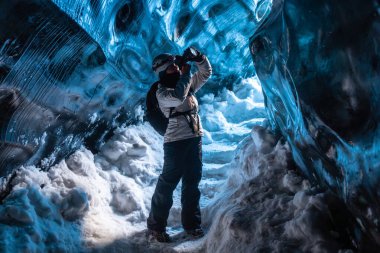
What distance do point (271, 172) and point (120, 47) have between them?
280 cm

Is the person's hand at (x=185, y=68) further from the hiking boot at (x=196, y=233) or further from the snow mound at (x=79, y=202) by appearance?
the snow mound at (x=79, y=202)

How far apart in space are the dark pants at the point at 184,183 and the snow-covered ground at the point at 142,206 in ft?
0.73

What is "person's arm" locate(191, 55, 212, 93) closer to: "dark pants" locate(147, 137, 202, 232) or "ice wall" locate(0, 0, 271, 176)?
"dark pants" locate(147, 137, 202, 232)

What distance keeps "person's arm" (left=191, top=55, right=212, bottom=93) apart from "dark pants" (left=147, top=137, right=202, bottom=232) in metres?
0.58

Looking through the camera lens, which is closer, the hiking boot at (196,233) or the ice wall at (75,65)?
the ice wall at (75,65)

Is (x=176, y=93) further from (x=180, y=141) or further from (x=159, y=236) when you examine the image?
(x=159, y=236)

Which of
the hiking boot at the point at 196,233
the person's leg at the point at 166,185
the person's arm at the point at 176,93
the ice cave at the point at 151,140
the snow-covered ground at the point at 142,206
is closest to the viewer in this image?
the ice cave at the point at 151,140

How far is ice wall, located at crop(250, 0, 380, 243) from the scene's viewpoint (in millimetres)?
1775

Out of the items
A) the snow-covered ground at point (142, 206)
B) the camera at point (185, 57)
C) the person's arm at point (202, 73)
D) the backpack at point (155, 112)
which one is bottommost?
the snow-covered ground at point (142, 206)

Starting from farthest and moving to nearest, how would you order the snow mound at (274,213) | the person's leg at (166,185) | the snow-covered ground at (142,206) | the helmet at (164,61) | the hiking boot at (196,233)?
the hiking boot at (196,233) → the person's leg at (166,185) → the helmet at (164,61) → the snow-covered ground at (142,206) → the snow mound at (274,213)

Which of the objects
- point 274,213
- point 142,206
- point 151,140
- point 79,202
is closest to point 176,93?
point 274,213

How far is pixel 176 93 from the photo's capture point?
9.79 ft

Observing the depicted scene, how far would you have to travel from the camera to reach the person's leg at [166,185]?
10.6 feet

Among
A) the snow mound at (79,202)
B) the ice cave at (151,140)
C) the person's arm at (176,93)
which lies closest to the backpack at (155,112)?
the person's arm at (176,93)
